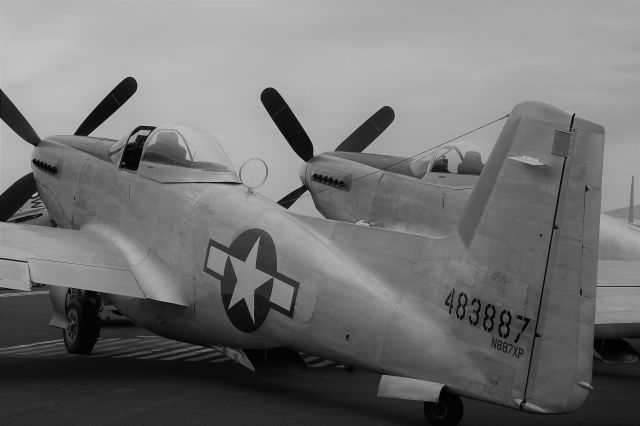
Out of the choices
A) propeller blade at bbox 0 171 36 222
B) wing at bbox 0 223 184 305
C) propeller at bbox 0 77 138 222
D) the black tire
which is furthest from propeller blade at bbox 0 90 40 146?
the black tire

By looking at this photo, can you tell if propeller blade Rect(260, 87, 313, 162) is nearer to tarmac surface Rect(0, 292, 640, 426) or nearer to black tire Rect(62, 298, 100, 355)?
tarmac surface Rect(0, 292, 640, 426)

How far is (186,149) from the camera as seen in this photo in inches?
475

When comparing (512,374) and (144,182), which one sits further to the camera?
(144,182)

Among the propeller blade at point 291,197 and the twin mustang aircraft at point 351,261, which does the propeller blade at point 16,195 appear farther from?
the propeller blade at point 291,197

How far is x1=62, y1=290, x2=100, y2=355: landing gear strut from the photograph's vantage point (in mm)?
13023

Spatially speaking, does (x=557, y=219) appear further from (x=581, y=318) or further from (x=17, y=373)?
(x=17, y=373)

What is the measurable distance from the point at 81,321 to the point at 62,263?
6.67ft

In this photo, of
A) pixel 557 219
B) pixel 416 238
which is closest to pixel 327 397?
pixel 416 238

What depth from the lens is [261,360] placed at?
10156 millimetres

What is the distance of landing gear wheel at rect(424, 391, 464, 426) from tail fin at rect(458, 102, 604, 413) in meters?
0.74

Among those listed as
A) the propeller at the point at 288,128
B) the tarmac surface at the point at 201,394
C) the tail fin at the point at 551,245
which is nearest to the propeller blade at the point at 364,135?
the propeller at the point at 288,128

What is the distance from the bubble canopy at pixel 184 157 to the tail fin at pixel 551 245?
5073 millimetres

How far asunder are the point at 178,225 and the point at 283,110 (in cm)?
585

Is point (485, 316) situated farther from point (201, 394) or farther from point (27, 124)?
point (27, 124)
